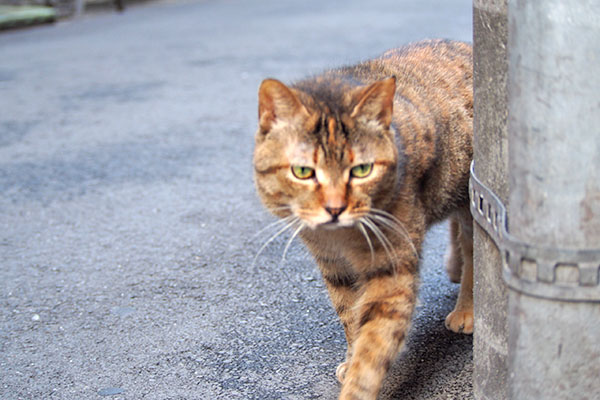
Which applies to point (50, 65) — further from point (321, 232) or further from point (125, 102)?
point (321, 232)

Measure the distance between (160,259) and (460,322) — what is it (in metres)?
1.58

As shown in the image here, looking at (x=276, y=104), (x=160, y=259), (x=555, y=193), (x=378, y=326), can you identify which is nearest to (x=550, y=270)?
(x=555, y=193)

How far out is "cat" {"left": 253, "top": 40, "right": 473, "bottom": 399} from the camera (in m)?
2.39

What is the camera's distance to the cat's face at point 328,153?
2.37 metres

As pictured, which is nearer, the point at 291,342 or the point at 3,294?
the point at 291,342

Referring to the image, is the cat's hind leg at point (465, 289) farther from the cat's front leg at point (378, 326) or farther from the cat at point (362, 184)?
the cat's front leg at point (378, 326)

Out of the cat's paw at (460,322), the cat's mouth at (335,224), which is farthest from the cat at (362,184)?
the cat's paw at (460,322)

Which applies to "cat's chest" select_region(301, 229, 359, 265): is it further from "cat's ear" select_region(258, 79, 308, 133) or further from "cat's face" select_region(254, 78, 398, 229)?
"cat's ear" select_region(258, 79, 308, 133)

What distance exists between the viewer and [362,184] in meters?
2.40

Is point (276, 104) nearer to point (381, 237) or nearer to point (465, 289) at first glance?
point (381, 237)

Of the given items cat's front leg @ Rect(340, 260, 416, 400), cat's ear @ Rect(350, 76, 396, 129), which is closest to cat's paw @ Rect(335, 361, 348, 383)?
cat's front leg @ Rect(340, 260, 416, 400)

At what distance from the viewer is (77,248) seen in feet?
13.6

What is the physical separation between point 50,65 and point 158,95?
7.77 feet

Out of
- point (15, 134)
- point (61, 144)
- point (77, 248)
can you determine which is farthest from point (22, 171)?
point (77, 248)
